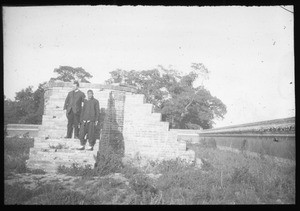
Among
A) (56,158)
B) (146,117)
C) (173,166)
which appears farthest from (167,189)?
(146,117)

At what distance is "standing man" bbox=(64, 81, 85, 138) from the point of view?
880 centimetres

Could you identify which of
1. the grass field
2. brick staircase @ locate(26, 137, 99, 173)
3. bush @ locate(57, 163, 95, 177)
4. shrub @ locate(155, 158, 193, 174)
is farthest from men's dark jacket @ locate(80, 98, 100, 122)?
shrub @ locate(155, 158, 193, 174)

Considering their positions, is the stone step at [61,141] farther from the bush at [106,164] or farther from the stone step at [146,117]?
the stone step at [146,117]

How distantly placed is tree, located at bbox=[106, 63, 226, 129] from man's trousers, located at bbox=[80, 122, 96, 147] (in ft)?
64.3

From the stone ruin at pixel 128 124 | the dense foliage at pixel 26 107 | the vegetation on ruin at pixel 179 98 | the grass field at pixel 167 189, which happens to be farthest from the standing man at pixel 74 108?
the vegetation on ruin at pixel 179 98

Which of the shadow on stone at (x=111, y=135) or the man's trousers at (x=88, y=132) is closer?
the man's trousers at (x=88, y=132)

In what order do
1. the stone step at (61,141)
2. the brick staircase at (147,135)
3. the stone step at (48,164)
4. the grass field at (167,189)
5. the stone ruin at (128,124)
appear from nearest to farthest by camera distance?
the grass field at (167,189) < the stone step at (48,164) < the stone step at (61,141) < the stone ruin at (128,124) < the brick staircase at (147,135)

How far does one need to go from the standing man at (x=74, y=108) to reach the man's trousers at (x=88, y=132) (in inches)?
22.1

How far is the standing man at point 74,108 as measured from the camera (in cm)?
880

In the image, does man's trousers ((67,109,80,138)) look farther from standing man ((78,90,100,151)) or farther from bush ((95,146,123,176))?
bush ((95,146,123,176))

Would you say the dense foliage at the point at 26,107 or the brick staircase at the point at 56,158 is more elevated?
the dense foliage at the point at 26,107

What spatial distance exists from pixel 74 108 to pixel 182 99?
20613 millimetres

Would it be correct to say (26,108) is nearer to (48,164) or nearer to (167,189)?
(48,164)
